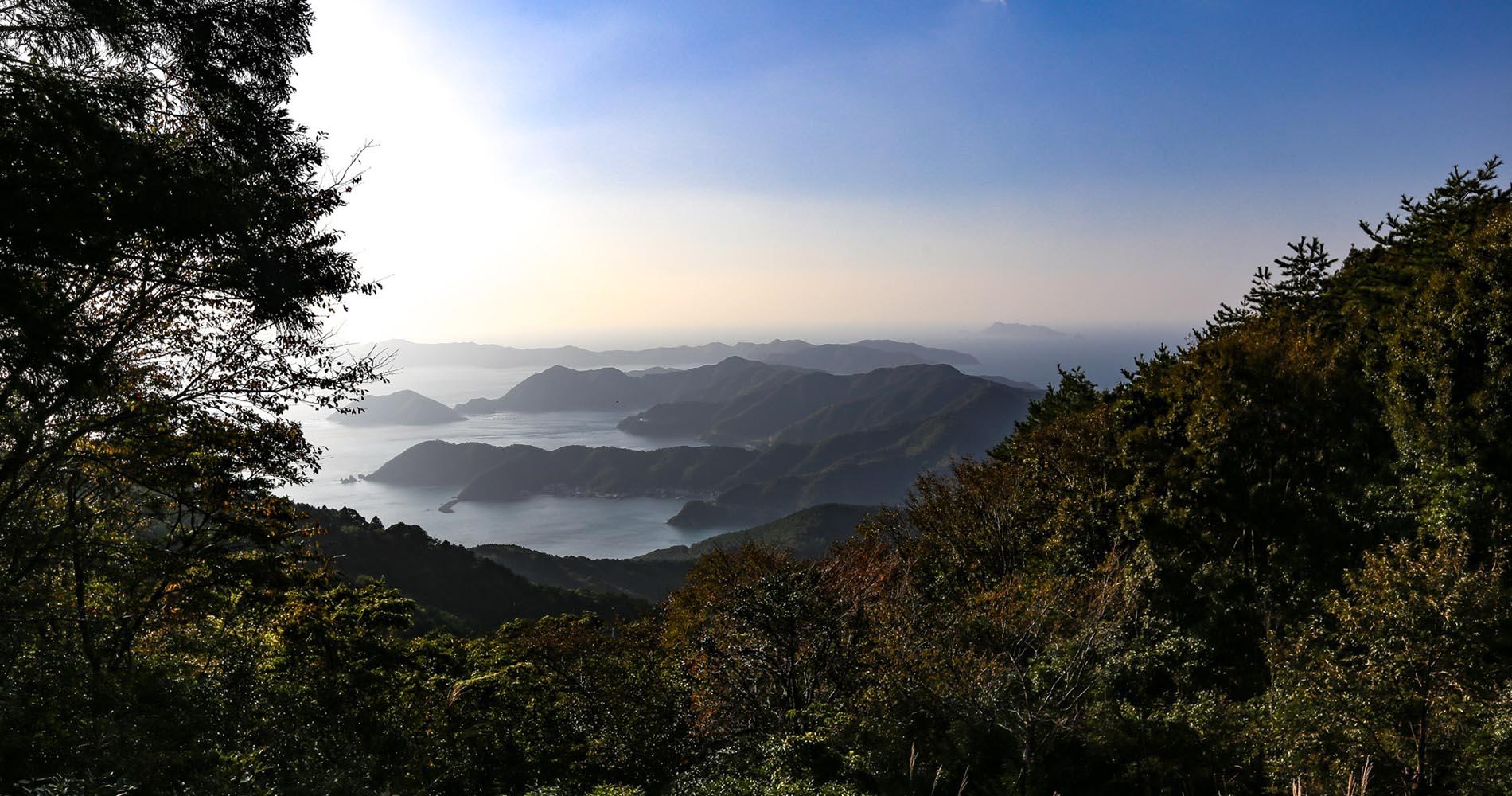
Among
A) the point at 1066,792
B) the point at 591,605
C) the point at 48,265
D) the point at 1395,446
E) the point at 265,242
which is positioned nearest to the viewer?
the point at 48,265

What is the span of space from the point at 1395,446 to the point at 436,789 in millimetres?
19509

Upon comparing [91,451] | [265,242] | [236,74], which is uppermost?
[236,74]

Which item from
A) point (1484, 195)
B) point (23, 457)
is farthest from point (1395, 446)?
point (23, 457)

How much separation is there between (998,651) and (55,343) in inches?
448

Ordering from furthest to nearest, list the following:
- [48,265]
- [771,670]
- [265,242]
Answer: [771,670], [265,242], [48,265]

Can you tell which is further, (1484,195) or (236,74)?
(1484,195)

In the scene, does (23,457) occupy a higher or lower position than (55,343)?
lower

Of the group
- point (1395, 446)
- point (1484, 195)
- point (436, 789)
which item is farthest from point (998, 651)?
point (1484, 195)

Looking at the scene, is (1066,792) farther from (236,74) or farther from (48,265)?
(236,74)

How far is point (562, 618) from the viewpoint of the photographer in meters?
16.0

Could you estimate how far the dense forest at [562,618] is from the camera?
5.85 m

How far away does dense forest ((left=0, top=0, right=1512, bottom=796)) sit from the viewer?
5.85 m

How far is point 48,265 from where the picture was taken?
17.5 feet

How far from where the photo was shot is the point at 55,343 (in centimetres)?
536
